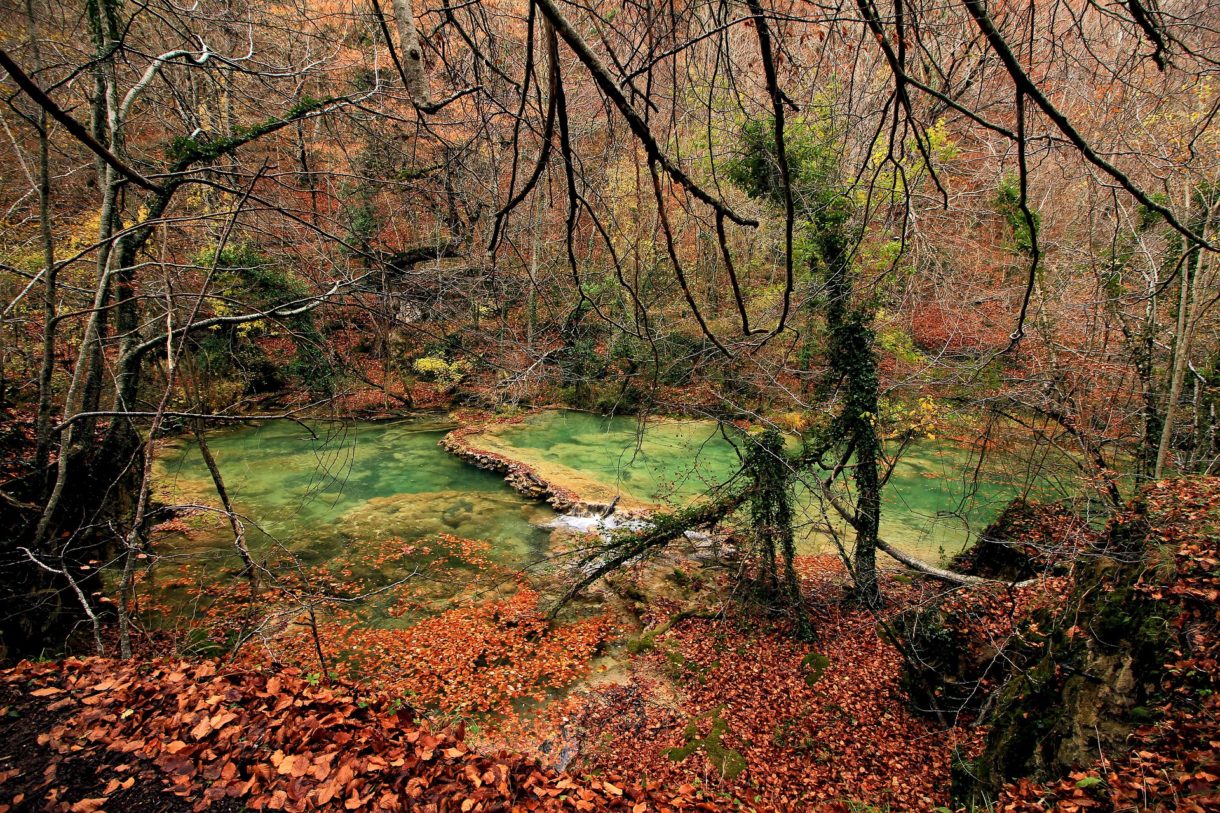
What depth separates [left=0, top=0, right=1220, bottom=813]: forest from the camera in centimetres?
179

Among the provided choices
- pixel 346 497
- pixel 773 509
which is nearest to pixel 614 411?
pixel 773 509

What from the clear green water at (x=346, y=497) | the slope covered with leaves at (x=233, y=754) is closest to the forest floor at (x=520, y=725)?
the slope covered with leaves at (x=233, y=754)

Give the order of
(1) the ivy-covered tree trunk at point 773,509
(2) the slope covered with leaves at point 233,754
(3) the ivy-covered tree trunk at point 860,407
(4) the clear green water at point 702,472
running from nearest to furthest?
(2) the slope covered with leaves at point 233,754, (1) the ivy-covered tree trunk at point 773,509, (3) the ivy-covered tree trunk at point 860,407, (4) the clear green water at point 702,472

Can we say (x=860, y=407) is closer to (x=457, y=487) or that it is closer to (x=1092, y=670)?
(x=1092, y=670)

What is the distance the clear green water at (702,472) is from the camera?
861cm

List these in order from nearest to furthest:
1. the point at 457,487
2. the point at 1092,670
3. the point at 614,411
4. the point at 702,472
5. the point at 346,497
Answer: the point at 1092,670
the point at 614,411
the point at 346,497
the point at 702,472
the point at 457,487

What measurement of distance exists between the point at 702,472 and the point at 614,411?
602 cm

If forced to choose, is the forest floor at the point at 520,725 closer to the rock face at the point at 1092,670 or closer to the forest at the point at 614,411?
the forest at the point at 614,411

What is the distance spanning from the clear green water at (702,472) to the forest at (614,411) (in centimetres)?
22

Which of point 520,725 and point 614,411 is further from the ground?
point 614,411

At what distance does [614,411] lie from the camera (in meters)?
6.75

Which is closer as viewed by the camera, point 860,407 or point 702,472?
point 860,407

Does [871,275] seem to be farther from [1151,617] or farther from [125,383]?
[125,383]

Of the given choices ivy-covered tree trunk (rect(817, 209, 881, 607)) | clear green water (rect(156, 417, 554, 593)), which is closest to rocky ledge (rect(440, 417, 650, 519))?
clear green water (rect(156, 417, 554, 593))
